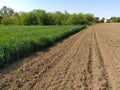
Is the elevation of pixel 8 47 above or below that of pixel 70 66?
above

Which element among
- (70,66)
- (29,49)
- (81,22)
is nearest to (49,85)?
(70,66)

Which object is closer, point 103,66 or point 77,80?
point 77,80

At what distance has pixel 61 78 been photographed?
7.84 m

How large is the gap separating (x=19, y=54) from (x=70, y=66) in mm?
3472

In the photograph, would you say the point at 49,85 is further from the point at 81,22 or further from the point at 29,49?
the point at 81,22

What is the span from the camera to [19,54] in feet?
40.0

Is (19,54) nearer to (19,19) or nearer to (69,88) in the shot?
(69,88)

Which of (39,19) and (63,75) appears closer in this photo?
(63,75)

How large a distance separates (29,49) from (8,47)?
2735 millimetres

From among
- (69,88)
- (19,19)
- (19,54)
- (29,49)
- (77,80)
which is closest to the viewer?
(69,88)

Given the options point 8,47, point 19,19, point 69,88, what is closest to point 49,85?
point 69,88

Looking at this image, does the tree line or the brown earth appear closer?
the brown earth

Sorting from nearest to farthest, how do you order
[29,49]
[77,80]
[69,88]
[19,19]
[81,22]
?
[69,88] → [77,80] → [29,49] → [19,19] → [81,22]

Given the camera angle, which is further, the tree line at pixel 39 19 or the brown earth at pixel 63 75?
the tree line at pixel 39 19
